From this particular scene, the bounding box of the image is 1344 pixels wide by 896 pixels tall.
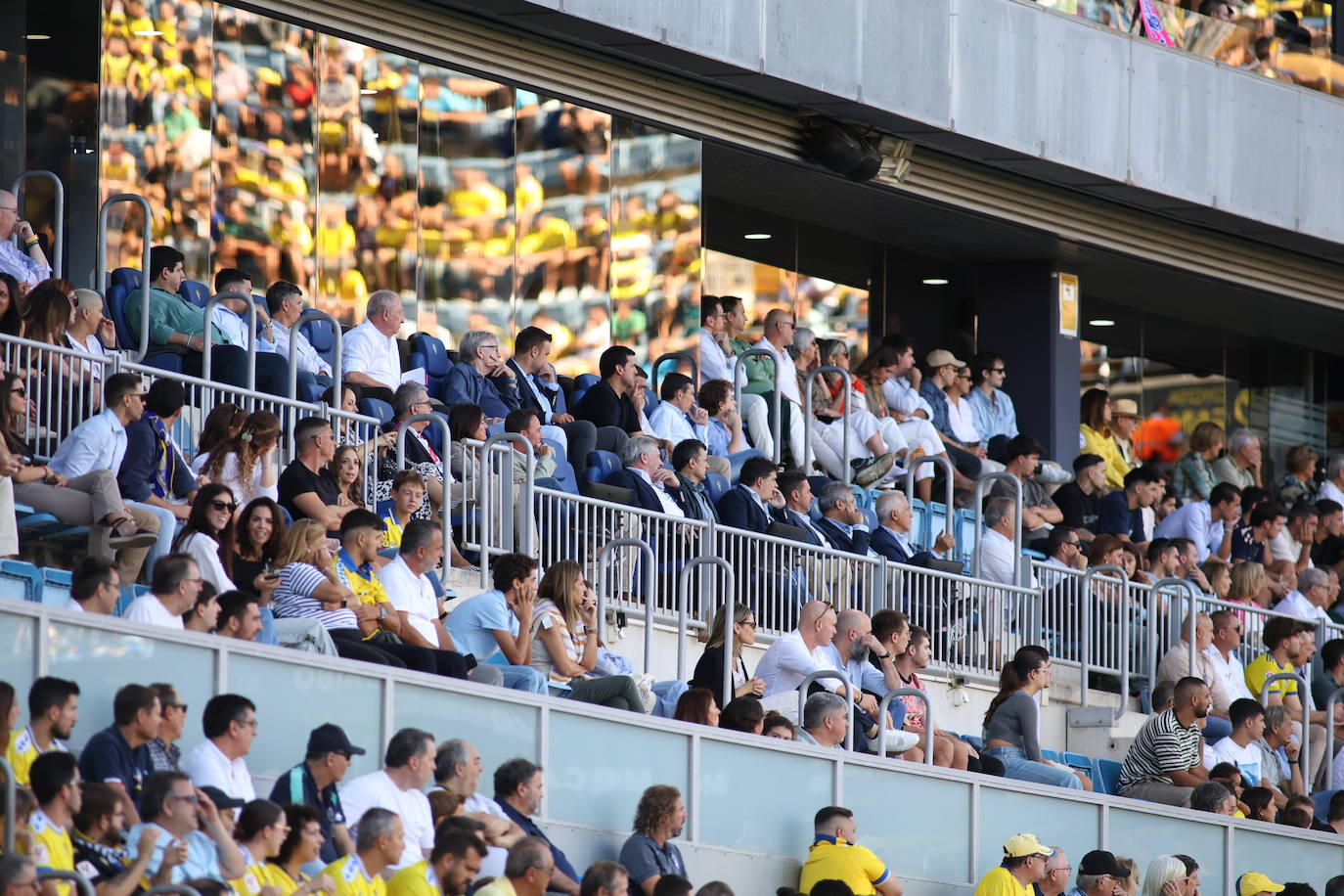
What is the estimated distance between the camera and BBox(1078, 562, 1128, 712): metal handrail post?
16.0m

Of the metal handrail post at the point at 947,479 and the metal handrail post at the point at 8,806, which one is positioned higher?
the metal handrail post at the point at 947,479

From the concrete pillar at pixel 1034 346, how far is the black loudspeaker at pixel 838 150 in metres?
3.65

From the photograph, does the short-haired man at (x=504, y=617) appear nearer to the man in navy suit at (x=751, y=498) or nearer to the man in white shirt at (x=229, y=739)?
the man in white shirt at (x=229, y=739)

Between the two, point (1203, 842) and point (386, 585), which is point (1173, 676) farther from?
point (386, 585)

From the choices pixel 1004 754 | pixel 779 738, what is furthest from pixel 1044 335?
pixel 779 738

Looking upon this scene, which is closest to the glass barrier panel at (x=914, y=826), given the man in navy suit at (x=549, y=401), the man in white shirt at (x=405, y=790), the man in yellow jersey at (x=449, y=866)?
the man in white shirt at (x=405, y=790)

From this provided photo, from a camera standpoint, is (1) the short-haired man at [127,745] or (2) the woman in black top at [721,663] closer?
(1) the short-haired man at [127,745]

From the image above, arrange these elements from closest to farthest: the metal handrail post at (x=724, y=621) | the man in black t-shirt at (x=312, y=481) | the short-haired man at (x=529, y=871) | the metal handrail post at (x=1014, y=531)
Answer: the short-haired man at (x=529, y=871), the man in black t-shirt at (x=312, y=481), the metal handrail post at (x=724, y=621), the metal handrail post at (x=1014, y=531)

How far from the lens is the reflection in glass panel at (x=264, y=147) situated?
652 inches

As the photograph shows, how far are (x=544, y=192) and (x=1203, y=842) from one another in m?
7.09

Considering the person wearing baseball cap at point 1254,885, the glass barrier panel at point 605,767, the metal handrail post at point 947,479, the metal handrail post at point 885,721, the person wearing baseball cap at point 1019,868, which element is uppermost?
the metal handrail post at point 947,479

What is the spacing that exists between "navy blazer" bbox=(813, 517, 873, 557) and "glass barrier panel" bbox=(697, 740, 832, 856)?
3875 millimetres

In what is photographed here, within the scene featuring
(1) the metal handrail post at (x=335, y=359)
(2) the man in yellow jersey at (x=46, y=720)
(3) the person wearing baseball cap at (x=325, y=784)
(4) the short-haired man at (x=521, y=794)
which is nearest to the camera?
(2) the man in yellow jersey at (x=46, y=720)

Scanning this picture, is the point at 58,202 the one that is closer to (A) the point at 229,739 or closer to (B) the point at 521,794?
(B) the point at 521,794
